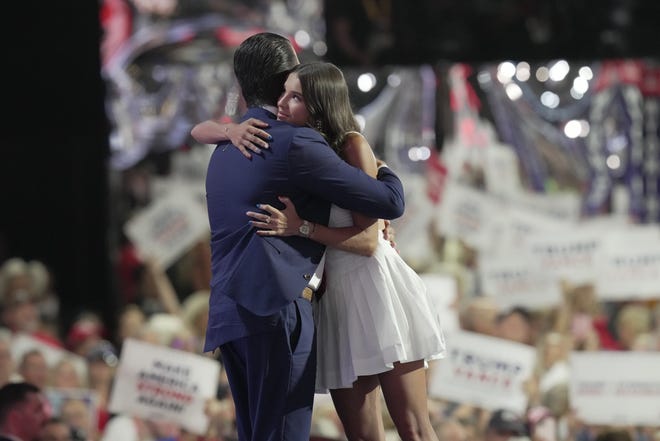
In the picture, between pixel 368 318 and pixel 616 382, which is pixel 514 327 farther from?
pixel 368 318

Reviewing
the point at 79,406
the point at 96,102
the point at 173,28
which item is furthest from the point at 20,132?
the point at 79,406

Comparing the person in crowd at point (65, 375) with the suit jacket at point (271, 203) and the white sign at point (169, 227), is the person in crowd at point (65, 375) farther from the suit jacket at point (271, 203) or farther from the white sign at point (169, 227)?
the suit jacket at point (271, 203)

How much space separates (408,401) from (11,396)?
76.8 inches

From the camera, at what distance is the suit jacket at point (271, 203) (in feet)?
9.09

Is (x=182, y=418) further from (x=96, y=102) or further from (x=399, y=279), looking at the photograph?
(x=96, y=102)

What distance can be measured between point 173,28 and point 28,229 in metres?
1.69

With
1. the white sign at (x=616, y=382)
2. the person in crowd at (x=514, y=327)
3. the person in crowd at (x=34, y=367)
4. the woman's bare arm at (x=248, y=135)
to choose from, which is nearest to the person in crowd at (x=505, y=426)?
the white sign at (x=616, y=382)

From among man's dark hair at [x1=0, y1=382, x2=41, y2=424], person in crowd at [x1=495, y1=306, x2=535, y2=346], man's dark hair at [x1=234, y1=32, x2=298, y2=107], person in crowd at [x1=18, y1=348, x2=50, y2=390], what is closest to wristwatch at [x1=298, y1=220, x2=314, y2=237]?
man's dark hair at [x1=234, y1=32, x2=298, y2=107]

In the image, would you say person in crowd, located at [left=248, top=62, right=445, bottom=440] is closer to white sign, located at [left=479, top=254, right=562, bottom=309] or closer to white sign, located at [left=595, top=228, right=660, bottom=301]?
white sign, located at [left=479, top=254, right=562, bottom=309]

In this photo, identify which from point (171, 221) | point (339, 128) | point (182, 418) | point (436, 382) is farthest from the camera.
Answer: point (171, 221)

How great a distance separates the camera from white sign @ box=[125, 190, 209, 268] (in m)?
7.34

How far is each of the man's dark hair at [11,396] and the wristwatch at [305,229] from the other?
1932 millimetres

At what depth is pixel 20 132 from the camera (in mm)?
8445

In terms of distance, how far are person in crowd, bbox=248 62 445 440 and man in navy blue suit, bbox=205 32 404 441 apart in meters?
0.05
